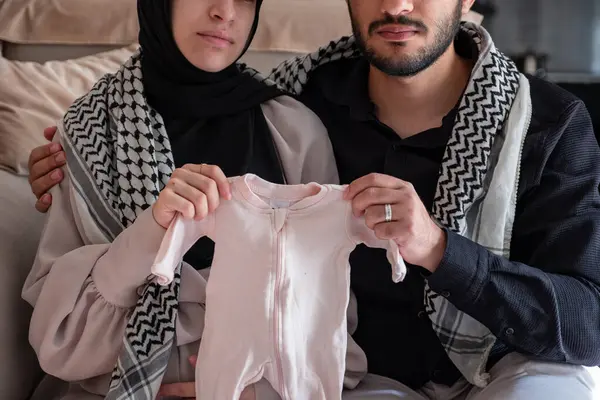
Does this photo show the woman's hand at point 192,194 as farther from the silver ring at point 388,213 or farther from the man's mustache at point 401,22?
the man's mustache at point 401,22

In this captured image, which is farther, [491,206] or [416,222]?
[491,206]

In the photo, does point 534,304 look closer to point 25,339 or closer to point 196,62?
point 196,62

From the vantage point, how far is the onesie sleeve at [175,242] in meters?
0.93

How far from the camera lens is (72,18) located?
2004mm

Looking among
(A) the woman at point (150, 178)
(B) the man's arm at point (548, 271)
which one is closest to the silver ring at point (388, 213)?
(B) the man's arm at point (548, 271)

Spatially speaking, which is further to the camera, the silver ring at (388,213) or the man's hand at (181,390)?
the man's hand at (181,390)

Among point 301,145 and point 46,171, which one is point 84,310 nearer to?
point 46,171

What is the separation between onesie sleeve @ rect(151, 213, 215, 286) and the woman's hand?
18mm

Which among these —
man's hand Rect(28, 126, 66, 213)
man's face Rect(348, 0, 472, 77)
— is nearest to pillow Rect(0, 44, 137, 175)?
man's hand Rect(28, 126, 66, 213)

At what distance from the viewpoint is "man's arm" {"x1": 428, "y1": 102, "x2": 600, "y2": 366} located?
1025 millimetres

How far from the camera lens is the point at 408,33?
1200 millimetres

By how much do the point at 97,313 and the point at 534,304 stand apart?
64cm

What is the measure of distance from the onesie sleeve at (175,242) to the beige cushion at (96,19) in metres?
1.07

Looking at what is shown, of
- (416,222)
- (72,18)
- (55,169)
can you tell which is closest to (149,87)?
(55,169)
